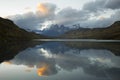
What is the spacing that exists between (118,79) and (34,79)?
29.8ft

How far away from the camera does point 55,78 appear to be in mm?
21969

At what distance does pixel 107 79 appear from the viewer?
70.1ft

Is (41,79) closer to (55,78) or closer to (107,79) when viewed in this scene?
(55,78)

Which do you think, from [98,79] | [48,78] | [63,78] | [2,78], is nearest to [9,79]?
[2,78]

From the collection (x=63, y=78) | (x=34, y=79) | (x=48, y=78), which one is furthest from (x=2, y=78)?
(x=63, y=78)

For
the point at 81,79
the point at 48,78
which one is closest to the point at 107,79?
the point at 81,79

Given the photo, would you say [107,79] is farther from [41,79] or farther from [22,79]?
[22,79]

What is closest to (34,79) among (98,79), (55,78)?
(55,78)

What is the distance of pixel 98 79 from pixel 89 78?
3.57 feet

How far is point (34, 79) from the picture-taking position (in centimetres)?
2141

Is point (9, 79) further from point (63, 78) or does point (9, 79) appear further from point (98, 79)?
point (98, 79)

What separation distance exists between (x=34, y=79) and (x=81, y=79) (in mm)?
5129

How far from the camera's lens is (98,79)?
21.5 metres

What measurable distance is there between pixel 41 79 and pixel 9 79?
3.53 metres
